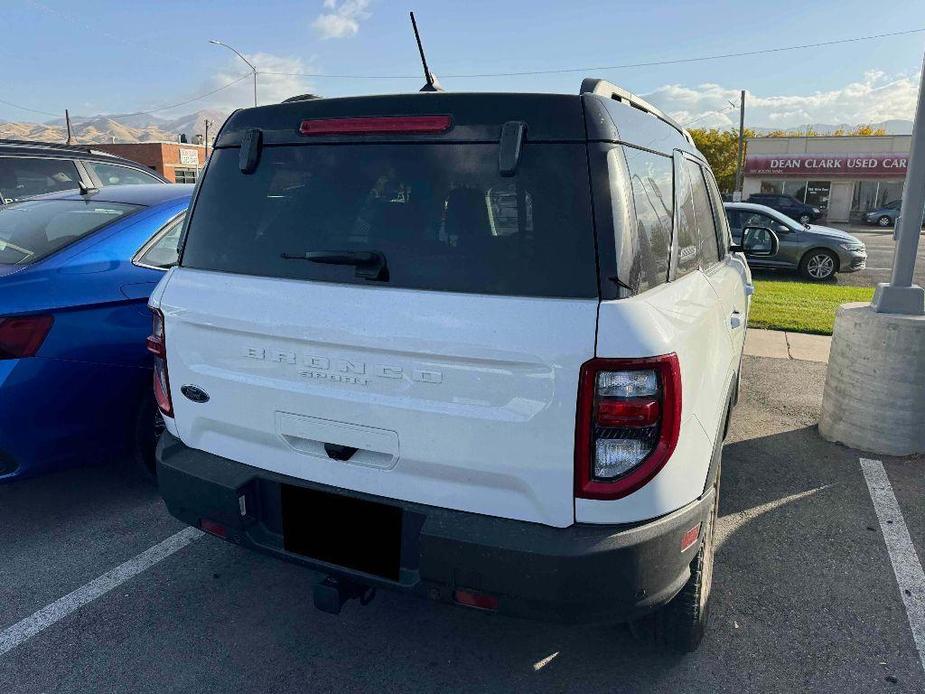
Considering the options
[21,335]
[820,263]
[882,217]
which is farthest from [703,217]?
[882,217]

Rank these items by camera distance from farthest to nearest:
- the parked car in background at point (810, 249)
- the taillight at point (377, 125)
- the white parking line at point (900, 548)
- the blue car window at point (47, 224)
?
1. the parked car in background at point (810, 249)
2. the blue car window at point (47, 224)
3. the white parking line at point (900, 548)
4. the taillight at point (377, 125)

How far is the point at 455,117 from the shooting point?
202cm

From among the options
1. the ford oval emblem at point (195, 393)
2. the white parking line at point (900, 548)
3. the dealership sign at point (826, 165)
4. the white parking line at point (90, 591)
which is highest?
the dealership sign at point (826, 165)

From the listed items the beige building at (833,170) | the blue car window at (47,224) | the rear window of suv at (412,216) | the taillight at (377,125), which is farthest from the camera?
the beige building at (833,170)

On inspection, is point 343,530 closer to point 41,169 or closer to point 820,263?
point 41,169

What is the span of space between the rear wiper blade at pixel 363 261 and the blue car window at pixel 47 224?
84.6 inches

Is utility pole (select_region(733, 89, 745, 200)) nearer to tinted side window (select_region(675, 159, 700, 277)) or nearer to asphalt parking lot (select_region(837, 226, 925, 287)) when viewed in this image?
asphalt parking lot (select_region(837, 226, 925, 287))

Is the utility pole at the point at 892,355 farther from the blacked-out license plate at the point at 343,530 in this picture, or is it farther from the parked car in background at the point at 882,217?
the parked car in background at the point at 882,217

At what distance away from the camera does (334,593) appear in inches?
85.3

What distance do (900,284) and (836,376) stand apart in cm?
72

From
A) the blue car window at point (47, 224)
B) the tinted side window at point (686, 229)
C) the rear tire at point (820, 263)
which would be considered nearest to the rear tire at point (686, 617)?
the tinted side window at point (686, 229)

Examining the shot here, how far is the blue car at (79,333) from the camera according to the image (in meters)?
3.01

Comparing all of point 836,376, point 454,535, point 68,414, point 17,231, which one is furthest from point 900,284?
point 17,231

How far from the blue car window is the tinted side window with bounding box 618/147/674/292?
3003mm
